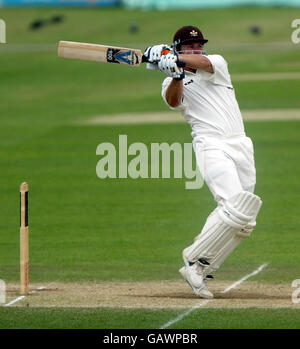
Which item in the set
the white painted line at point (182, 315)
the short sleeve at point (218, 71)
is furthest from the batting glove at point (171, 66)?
the white painted line at point (182, 315)

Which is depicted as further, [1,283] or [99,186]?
[99,186]

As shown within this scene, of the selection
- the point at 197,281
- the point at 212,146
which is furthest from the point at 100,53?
the point at 197,281

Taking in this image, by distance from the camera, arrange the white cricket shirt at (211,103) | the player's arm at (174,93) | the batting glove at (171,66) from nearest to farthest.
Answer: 1. the batting glove at (171,66)
2. the player's arm at (174,93)
3. the white cricket shirt at (211,103)

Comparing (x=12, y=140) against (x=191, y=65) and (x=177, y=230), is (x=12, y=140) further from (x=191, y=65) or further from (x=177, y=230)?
(x=191, y=65)

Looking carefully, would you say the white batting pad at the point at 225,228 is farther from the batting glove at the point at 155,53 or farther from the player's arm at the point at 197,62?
the batting glove at the point at 155,53

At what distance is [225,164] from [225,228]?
2.01 ft

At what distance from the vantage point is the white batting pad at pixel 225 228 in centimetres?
948

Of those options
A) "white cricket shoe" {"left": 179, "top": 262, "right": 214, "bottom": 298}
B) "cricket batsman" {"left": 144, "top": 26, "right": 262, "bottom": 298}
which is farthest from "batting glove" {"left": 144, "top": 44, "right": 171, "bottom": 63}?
"white cricket shoe" {"left": 179, "top": 262, "right": 214, "bottom": 298}

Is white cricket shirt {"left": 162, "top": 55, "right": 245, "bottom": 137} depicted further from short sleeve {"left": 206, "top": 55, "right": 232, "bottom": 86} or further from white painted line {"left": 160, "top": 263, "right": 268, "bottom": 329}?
white painted line {"left": 160, "top": 263, "right": 268, "bottom": 329}

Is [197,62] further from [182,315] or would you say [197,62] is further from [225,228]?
[182,315]

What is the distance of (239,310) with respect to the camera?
29.9ft

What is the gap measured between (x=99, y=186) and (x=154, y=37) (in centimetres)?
4860

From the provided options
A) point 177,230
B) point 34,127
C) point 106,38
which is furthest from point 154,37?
point 177,230

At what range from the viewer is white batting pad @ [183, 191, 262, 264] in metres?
9.48
